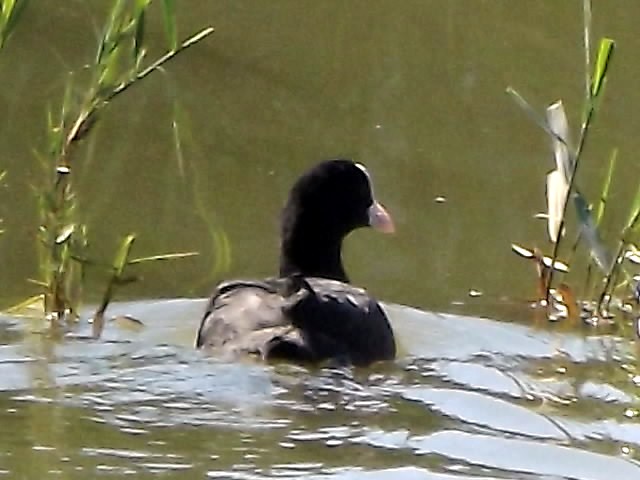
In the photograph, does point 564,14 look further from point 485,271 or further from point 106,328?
point 106,328

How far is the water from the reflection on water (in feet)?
0.04

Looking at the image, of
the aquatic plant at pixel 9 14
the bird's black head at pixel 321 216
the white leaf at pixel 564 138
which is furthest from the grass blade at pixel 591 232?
the aquatic plant at pixel 9 14

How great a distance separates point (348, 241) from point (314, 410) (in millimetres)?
2355

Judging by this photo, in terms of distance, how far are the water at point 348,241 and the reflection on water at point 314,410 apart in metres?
0.01

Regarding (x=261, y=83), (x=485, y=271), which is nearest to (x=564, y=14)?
(x=261, y=83)

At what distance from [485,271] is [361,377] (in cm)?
147

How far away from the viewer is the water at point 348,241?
15.3ft

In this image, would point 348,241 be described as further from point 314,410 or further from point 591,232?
point 314,410

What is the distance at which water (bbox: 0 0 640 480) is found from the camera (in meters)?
4.66

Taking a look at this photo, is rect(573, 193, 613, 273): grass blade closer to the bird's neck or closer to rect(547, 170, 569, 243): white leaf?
rect(547, 170, 569, 243): white leaf

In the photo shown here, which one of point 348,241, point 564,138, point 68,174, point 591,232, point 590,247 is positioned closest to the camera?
point 68,174

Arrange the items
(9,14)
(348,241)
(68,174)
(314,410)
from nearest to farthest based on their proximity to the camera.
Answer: (314,410) → (9,14) → (68,174) → (348,241)

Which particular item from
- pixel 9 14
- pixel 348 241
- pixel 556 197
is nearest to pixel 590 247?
pixel 556 197

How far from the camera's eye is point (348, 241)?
24.1 feet
